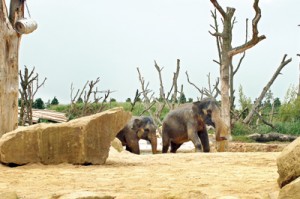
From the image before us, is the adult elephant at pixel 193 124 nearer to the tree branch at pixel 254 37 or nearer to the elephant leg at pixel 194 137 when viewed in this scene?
the elephant leg at pixel 194 137

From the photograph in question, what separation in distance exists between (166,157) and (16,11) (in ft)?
12.7

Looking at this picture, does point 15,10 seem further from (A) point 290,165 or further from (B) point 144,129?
(A) point 290,165

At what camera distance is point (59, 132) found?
7910 mm

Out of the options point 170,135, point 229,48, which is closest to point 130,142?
point 170,135

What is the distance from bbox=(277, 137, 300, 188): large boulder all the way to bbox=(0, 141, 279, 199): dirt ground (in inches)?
6.3

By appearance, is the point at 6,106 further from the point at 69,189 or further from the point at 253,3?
the point at 253,3

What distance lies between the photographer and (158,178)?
6277 millimetres

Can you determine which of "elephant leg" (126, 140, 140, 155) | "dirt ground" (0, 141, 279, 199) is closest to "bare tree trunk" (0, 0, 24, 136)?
"dirt ground" (0, 141, 279, 199)

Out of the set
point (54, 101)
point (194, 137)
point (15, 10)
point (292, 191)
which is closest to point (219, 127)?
point (194, 137)

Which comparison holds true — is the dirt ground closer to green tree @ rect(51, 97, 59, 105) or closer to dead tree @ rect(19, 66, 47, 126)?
dead tree @ rect(19, 66, 47, 126)

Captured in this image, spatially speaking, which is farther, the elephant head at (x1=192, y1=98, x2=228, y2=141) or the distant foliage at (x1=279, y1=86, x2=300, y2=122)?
the distant foliage at (x1=279, y1=86, x2=300, y2=122)

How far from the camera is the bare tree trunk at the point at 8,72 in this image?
10383mm

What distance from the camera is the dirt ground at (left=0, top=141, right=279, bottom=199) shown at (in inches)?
211

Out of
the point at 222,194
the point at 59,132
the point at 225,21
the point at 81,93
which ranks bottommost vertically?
the point at 222,194
